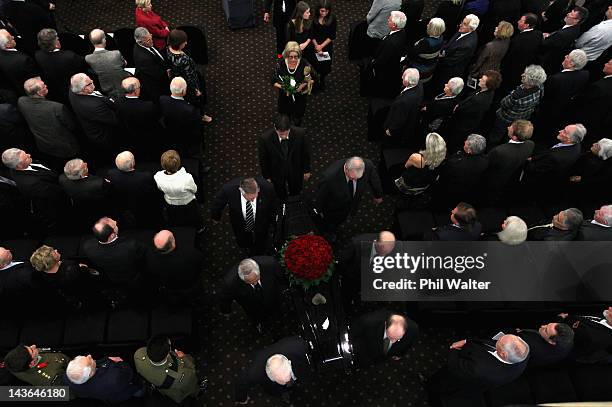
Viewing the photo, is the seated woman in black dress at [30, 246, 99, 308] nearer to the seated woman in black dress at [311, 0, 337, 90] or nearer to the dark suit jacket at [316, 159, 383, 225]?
the dark suit jacket at [316, 159, 383, 225]

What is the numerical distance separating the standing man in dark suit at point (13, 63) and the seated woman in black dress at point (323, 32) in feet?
10.9

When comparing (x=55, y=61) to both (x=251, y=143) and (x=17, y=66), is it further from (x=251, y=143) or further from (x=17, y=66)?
(x=251, y=143)

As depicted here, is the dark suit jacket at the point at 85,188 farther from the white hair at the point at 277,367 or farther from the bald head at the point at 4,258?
the white hair at the point at 277,367

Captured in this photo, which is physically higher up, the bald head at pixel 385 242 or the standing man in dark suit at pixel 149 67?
the standing man in dark suit at pixel 149 67

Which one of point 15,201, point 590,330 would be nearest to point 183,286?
point 15,201

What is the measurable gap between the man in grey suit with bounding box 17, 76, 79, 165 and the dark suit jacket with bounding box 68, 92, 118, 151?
147 millimetres

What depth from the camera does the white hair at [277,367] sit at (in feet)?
10.2

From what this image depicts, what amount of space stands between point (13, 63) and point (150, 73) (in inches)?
58.3

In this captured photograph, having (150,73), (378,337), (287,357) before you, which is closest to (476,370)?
(378,337)

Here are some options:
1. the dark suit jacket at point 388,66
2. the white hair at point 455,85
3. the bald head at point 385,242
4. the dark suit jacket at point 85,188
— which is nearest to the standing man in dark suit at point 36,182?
the dark suit jacket at point 85,188

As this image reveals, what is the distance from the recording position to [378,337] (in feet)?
11.8

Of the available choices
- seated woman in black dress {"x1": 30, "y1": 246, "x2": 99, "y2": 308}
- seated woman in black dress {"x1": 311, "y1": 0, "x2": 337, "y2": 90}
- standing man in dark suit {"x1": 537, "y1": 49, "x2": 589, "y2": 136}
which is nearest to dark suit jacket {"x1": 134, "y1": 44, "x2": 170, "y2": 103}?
seated woman in black dress {"x1": 311, "y1": 0, "x2": 337, "y2": 90}

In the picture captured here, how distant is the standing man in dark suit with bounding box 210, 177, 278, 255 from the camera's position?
3.98 meters

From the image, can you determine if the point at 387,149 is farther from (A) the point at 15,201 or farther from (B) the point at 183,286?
(A) the point at 15,201
